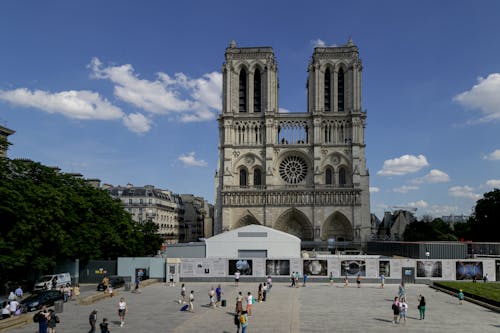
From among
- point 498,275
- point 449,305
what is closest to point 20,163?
point 449,305

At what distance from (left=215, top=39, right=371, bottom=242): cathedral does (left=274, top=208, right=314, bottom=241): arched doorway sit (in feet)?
0.51

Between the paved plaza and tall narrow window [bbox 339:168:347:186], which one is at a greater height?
tall narrow window [bbox 339:168:347:186]

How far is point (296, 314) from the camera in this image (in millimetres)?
24781

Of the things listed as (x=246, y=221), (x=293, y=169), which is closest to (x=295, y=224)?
(x=246, y=221)

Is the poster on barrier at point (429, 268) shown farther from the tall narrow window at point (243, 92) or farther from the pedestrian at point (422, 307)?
the tall narrow window at point (243, 92)

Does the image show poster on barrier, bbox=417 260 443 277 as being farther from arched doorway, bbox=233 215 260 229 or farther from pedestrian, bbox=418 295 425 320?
arched doorway, bbox=233 215 260 229

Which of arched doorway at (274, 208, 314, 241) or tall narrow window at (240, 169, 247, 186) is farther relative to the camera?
tall narrow window at (240, 169, 247, 186)

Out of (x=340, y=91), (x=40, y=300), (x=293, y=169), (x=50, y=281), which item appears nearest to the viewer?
(x=40, y=300)

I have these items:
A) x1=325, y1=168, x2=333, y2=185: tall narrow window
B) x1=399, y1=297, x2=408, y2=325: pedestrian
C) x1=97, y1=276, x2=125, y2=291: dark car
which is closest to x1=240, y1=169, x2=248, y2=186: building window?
x1=325, y1=168, x2=333, y2=185: tall narrow window

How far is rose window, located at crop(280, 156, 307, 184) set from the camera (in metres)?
78.5

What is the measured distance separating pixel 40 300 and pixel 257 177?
53.4 meters

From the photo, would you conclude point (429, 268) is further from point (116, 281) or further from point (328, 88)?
point (328, 88)

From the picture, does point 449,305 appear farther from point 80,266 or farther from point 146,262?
→ point 80,266

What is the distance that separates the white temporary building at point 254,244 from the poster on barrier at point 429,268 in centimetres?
1181
